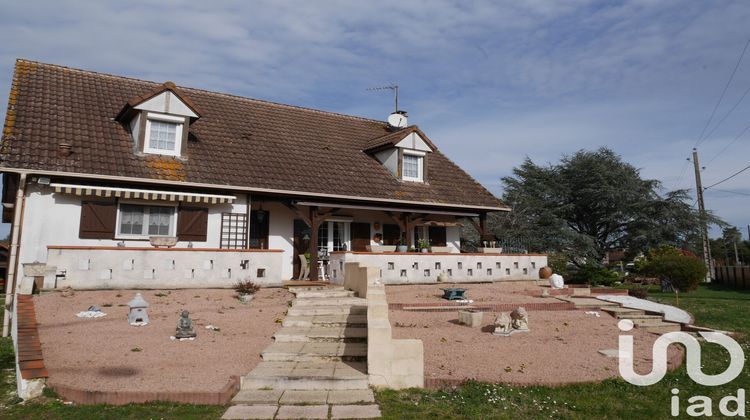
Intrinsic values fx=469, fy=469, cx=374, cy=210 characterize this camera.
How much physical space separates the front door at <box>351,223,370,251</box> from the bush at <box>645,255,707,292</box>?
11.3 m

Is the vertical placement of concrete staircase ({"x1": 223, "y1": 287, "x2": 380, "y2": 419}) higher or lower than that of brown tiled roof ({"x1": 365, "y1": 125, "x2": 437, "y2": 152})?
lower

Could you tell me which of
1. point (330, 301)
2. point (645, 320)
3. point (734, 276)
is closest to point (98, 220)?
point (330, 301)

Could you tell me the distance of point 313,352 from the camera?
8.34 m

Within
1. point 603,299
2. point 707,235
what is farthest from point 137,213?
point 707,235

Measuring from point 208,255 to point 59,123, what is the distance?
265 inches

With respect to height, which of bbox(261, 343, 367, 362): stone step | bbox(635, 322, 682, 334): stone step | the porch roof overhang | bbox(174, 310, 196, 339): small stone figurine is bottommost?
bbox(261, 343, 367, 362): stone step

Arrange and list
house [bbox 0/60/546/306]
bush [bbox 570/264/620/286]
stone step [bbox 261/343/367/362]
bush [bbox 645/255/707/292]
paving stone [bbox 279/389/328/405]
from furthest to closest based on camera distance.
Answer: bush [bbox 570/264/620/286] < bush [bbox 645/255/707/292] < house [bbox 0/60/546/306] < stone step [bbox 261/343/367/362] < paving stone [bbox 279/389/328/405]

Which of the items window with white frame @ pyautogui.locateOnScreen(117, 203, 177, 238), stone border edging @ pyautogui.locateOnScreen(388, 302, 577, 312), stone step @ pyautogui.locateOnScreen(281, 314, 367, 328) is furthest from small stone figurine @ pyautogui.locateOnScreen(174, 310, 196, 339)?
window with white frame @ pyautogui.locateOnScreen(117, 203, 177, 238)

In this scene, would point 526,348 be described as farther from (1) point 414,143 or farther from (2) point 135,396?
(1) point 414,143

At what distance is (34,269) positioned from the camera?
11.9m

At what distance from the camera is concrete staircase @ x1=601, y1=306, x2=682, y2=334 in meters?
11.4

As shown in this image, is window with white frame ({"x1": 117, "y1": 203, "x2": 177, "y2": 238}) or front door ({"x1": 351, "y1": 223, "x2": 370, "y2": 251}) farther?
front door ({"x1": 351, "y1": 223, "x2": 370, "y2": 251})

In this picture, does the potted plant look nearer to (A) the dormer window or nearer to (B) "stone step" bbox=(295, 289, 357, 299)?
(B) "stone step" bbox=(295, 289, 357, 299)

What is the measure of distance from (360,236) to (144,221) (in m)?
A: 8.08
